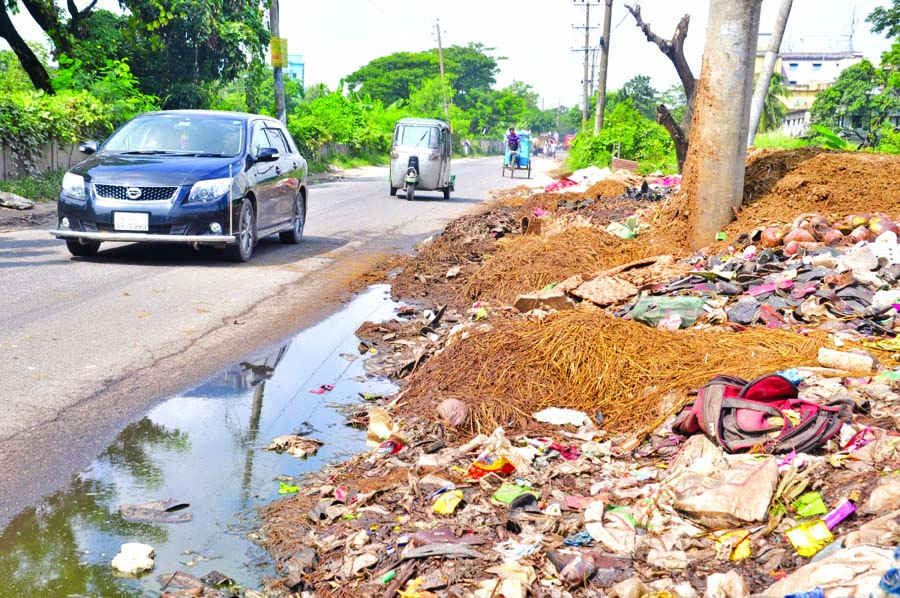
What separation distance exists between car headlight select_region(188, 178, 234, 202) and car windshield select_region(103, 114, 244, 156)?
0.87 m

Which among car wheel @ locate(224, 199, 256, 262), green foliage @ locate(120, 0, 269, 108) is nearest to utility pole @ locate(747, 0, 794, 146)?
car wheel @ locate(224, 199, 256, 262)

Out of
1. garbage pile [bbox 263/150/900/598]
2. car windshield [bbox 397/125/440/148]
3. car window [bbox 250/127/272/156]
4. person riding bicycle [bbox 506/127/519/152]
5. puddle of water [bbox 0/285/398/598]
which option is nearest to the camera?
garbage pile [bbox 263/150/900/598]

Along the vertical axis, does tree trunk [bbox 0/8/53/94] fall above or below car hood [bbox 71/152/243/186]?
above

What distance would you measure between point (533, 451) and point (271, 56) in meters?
26.6

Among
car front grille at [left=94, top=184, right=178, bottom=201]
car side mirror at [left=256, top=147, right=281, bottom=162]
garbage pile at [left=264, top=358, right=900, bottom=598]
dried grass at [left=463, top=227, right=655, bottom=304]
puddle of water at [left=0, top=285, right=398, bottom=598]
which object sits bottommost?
puddle of water at [left=0, top=285, right=398, bottom=598]

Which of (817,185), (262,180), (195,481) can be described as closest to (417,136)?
(262,180)

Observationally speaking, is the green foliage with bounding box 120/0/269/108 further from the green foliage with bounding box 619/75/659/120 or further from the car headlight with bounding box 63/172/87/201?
the green foliage with bounding box 619/75/659/120

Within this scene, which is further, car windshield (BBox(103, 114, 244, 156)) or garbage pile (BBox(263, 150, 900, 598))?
car windshield (BBox(103, 114, 244, 156))

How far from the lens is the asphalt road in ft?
17.0

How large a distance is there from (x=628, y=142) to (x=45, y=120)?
22735 millimetres

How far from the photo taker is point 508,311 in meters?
8.02

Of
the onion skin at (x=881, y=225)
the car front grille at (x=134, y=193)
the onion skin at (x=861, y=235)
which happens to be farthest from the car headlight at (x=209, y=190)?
the onion skin at (x=881, y=225)

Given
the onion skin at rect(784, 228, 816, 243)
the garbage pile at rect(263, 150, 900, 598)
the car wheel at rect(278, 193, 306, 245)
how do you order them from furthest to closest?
the car wheel at rect(278, 193, 306, 245) → the onion skin at rect(784, 228, 816, 243) → the garbage pile at rect(263, 150, 900, 598)

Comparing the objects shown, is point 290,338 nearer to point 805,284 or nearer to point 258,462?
point 258,462
